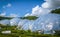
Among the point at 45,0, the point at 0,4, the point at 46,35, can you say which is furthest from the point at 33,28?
the point at 0,4

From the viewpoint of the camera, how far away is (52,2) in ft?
12.9

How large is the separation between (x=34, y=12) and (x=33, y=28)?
419 mm

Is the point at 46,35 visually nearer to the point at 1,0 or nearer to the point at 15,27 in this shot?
the point at 15,27

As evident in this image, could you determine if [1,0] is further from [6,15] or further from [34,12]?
[34,12]

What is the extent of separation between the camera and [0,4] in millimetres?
4004

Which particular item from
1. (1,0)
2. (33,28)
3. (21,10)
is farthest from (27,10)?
(1,0)

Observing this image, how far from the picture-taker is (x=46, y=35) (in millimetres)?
3768

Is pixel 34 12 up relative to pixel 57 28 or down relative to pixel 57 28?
up

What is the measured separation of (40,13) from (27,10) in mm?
343

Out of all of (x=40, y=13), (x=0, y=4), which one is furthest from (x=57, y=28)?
(x=0, y=4)

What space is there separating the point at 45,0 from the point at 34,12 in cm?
42

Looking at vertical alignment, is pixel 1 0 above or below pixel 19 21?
above

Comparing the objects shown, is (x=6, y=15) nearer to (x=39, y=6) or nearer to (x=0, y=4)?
(x=0, y=4)

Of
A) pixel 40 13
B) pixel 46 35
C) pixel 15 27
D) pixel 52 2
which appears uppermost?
pixel 52 2
